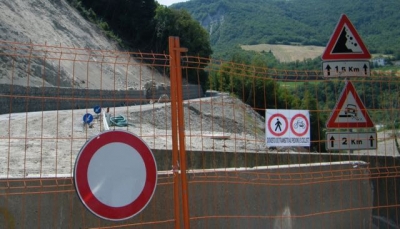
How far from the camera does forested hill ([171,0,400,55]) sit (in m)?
107

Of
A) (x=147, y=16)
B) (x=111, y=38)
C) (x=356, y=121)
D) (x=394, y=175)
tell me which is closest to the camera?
(x=356, y=121)

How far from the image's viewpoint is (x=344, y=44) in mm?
6879

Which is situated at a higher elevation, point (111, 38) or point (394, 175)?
point (111, 38)

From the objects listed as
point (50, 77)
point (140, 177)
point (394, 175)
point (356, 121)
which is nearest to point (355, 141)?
point (356, 121)

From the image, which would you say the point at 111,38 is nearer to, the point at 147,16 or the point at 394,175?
the point at 147,16

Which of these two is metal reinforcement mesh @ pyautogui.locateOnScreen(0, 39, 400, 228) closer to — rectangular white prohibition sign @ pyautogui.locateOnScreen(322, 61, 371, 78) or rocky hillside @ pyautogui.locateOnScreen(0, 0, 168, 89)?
rectangular white prohibition sign @ pyautogui.locateOnScreen(322, 61, 371, 78)

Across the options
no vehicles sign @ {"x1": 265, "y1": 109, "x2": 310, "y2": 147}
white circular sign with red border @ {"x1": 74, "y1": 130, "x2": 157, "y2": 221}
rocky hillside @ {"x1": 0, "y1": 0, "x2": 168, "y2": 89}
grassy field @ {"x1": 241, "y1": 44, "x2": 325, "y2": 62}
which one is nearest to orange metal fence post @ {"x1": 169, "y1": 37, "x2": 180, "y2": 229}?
white circular sign with red border @ {"x1": 74, "y1": 130, "x2": 157, "y2": 221}

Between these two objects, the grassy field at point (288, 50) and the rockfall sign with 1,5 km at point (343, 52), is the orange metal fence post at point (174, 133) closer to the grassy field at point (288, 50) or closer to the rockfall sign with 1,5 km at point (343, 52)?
the rockfall sign with 1,5 km at point (343, 52)

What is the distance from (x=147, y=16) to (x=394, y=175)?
198 feet

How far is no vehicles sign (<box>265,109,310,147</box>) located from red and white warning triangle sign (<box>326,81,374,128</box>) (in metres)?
0.69

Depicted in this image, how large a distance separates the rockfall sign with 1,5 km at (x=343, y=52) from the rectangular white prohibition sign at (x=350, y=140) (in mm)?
725

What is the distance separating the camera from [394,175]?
738cm

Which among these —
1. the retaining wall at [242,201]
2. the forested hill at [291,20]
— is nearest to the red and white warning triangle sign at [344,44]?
the retaining wall at [242,201]

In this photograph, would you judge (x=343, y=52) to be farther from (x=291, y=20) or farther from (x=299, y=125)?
(x=291, y=20)
